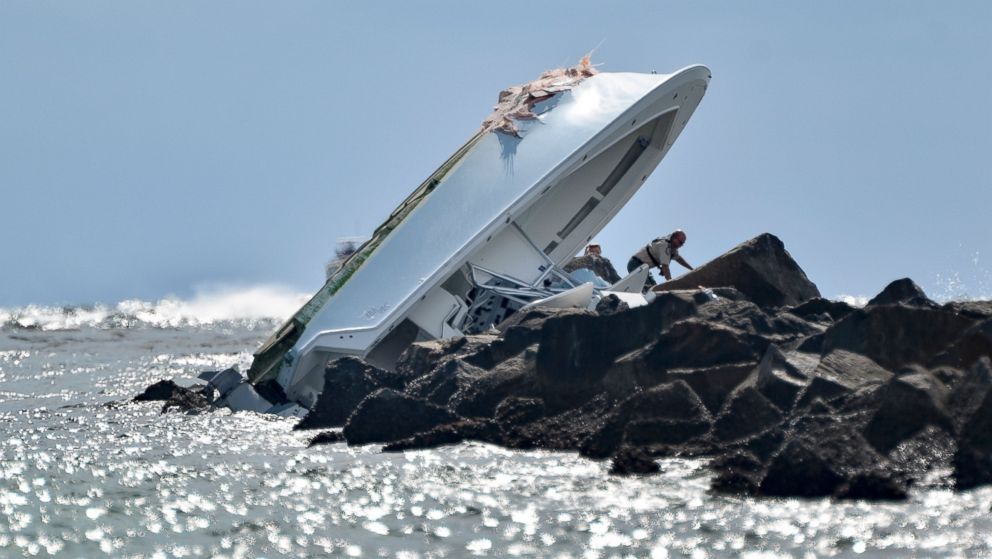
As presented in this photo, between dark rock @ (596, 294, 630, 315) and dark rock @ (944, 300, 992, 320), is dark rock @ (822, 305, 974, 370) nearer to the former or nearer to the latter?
dark rock @ (944, 300, 992, 320)

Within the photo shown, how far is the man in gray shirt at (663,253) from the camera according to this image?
77.6 ft

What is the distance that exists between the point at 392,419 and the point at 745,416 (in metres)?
4.90

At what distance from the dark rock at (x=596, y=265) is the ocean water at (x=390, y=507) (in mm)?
11963

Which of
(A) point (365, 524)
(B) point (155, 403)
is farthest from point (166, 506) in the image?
(B) point (155, 403)

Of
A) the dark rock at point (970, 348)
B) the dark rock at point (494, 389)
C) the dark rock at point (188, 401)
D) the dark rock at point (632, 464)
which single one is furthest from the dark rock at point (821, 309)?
the dark rock at point (188, 401)

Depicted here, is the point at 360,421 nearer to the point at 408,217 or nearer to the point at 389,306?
the point at 389,306

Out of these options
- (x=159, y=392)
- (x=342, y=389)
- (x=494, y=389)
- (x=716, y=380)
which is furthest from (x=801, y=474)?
(x=159, y=392)

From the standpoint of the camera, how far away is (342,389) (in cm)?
2014

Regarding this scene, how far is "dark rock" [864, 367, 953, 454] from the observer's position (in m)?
13.1

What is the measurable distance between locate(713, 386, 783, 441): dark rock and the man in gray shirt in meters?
8.61

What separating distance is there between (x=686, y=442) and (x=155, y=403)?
12.3 metres

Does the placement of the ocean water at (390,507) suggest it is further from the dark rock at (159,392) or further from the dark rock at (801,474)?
the dark rock at (159,392)

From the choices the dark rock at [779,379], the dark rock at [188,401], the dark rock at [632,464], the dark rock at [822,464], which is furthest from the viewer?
the dark rock at [188,401]

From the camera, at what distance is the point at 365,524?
12.8m
